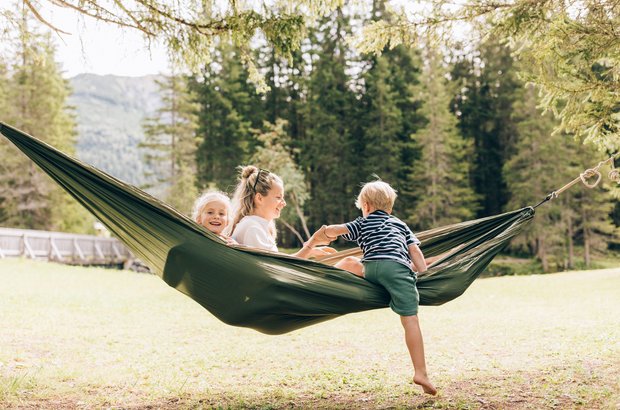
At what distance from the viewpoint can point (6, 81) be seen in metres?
20.6

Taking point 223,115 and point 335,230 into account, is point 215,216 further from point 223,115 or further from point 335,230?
point 223,115

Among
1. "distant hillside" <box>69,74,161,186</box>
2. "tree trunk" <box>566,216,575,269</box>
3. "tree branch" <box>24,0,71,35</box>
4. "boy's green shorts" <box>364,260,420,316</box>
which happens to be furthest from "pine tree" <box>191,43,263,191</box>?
"distant hillside" <box>69,74,161,186</box>

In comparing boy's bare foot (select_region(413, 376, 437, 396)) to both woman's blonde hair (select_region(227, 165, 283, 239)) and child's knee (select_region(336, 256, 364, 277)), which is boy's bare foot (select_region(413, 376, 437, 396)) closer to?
child's knee (select_region(336, 256, 364, 277))

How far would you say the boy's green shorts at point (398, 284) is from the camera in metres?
2.64

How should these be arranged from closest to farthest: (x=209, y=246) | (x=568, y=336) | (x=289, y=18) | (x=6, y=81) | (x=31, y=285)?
(x=209, y=246) < (x=289, y=18) < (x=568, y=336) < (x=31, y=285) < (x=6, y=81)

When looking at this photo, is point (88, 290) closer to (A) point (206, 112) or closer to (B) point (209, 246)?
(B) point (209, 246)

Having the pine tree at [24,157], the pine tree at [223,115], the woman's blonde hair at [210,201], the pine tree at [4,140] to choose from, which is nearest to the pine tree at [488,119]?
the pine tree at [223,115]

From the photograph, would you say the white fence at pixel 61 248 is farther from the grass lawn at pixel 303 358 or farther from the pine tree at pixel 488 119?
the pine tree at pixel 488 119

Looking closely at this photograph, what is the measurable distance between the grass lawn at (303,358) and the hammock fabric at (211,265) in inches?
25.3

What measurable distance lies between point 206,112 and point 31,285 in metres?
17.5

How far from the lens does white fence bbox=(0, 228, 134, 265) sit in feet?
45.8

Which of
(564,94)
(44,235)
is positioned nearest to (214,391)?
(564,94)

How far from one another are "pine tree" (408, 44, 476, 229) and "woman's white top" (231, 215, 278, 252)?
1790 cm

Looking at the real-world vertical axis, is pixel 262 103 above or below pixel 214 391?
above
